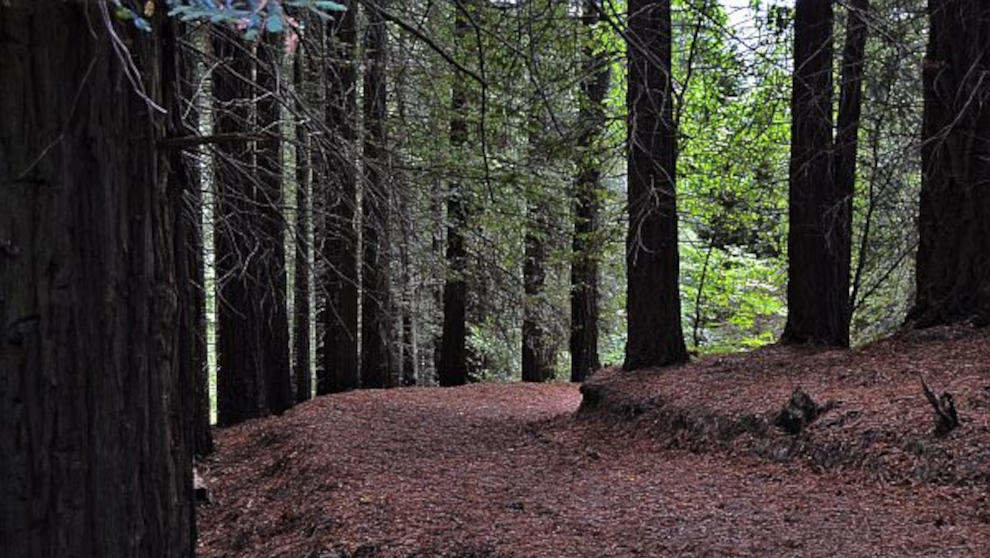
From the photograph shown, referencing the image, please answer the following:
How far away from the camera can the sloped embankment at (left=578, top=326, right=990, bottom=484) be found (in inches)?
183

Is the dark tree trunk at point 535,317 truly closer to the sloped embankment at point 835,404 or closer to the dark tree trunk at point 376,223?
the dark tree trunk at point 376,223

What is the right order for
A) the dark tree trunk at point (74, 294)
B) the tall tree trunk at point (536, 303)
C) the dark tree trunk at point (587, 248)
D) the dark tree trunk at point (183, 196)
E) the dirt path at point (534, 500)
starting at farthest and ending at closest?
the tall tree trunk at point (536, 303)
the dark tree trunk at point (587, 248)
the dirt path at point (534, 500)
the dark tree trunk at point (183, 196)
the dark tree trunk at point (74, 294)

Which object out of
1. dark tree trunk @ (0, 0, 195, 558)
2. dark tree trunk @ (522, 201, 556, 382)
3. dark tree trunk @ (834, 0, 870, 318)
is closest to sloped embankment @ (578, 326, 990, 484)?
dark tree trunk @ (834, 0, 870, 318)

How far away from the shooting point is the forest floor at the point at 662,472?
416cm

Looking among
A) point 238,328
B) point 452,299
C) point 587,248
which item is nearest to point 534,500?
point 238,328

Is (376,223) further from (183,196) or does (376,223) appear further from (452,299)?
(452,299)

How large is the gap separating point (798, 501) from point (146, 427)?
3.61m

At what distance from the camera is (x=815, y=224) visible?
8.48 metres

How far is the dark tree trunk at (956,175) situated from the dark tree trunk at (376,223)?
4714mm

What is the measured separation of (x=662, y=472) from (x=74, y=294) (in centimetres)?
451

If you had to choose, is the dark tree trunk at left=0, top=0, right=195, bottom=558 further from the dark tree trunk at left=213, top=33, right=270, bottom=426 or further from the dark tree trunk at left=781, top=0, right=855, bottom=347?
the dark tree trunk at left=781, top=0, right=855, bottom=347

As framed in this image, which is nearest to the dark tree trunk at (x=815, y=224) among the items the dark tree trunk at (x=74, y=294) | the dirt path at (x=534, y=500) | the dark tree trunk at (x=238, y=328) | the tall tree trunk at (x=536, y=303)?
A: the dirt path at (x=534, y=500)

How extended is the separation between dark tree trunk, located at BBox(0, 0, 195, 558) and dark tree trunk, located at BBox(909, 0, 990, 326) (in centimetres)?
665

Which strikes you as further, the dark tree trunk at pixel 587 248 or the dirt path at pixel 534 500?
the dark tree trunk at pixel 587 248
